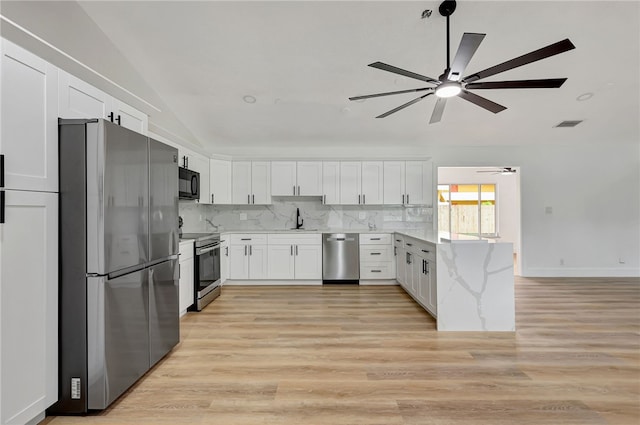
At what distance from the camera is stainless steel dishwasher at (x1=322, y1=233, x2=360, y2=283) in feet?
17.0

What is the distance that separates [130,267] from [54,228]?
477mm

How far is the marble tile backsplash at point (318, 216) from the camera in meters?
5.90

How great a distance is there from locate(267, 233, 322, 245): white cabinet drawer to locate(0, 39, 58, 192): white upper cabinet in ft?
11.5

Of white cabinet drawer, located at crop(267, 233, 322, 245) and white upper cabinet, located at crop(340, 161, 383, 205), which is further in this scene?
white upper cabinet, located at crop(340, 161, 383, 205)

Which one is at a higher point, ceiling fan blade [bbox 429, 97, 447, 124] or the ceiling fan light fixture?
ceiling fan blade [bbox 429, 97, 447, 124]

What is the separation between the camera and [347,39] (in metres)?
3.12

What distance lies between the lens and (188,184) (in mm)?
4223

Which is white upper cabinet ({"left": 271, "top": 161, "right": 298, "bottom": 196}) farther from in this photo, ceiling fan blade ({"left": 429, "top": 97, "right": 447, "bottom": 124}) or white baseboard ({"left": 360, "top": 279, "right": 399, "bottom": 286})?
ceiling fan blade ({"left": 429, "top": 97, "right": 447, "bottom": 124})

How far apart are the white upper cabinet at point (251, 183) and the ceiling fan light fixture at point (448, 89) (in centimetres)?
366

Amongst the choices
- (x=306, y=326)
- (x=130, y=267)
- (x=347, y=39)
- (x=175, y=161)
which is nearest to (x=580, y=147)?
Result: (x=347, y=39)

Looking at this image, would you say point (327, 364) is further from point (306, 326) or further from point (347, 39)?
point (347, 39)

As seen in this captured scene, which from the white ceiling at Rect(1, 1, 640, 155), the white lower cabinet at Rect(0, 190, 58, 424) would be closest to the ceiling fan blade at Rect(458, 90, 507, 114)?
the white ceiling at Rect(1, 1, 640, 155)

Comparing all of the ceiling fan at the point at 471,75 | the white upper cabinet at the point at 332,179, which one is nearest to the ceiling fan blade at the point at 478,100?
the ceiling fan at the point at 471,75

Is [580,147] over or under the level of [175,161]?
over
